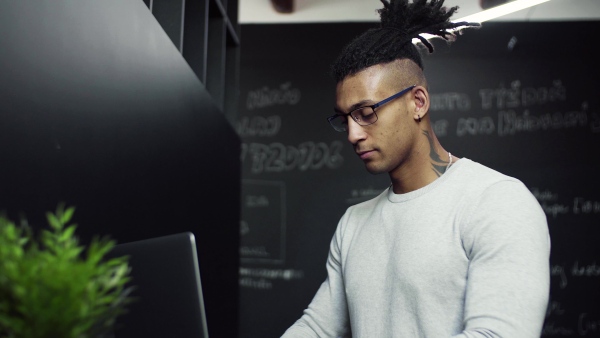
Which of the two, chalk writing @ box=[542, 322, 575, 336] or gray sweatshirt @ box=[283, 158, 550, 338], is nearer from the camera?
gray sweatshirt @ box=[283, 158, 550, 338]

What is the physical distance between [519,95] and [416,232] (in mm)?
2466

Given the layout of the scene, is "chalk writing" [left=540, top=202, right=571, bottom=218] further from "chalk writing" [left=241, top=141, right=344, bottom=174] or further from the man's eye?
the man's eye

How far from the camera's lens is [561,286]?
121 inches

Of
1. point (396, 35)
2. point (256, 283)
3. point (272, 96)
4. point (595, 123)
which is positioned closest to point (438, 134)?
point (595, 123)

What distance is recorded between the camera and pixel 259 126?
11.5ft

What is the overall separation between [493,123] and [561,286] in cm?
101

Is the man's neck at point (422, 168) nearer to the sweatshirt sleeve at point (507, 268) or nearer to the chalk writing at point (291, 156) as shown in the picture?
the sweatshirt sleeve at point (507, 268)

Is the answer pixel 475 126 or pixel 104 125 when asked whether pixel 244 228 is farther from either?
pixel 104 125

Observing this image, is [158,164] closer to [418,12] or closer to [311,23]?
[418,12]

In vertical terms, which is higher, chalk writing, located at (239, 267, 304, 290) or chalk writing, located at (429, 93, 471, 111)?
chalk writing, located at (429, 93, 471, 111)

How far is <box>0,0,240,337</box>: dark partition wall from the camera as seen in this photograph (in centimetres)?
82

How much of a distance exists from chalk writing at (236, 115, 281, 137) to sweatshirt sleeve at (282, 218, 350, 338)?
2177 millimetres

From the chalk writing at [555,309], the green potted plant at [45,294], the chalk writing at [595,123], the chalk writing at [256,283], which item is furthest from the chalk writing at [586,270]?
the green potted plant at [45,294]

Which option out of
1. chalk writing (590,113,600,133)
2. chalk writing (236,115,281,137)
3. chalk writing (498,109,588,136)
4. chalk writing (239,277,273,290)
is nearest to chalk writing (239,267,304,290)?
chalk writing (239,277,273,290)
